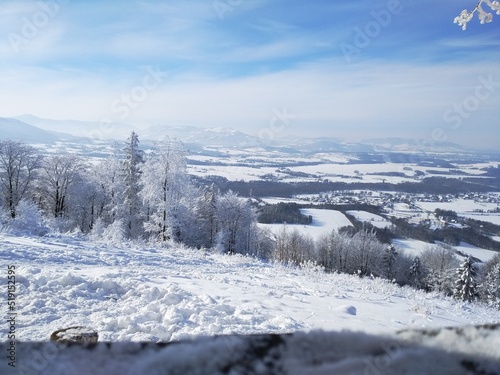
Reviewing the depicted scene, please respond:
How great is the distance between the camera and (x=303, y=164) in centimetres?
18888

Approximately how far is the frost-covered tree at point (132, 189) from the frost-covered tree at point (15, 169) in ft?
25.7

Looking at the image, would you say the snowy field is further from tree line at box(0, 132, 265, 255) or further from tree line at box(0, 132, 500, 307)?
tree line at box(0, 132, 265, 255)

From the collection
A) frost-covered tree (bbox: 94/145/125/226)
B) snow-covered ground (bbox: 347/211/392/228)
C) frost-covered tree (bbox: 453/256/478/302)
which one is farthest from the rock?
snow-covered ground (bbox: 347/211/392/228)

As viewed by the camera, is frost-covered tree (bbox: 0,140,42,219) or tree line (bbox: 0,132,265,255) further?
frost-covered tree (bbox: 0,140,42,219)

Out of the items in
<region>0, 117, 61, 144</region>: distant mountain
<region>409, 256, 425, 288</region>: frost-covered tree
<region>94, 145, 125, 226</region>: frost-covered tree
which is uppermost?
<region>0, 117, 61, 144</region>: distant mountain

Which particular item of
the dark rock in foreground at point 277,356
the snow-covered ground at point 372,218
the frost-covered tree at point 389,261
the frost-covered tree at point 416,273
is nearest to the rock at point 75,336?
the dark rock in foreground at point 277,356

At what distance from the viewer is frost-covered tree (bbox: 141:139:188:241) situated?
83.4 ft

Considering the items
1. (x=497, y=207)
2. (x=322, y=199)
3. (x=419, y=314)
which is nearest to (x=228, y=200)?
(x=419, y=314)

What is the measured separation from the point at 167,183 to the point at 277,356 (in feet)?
84.3

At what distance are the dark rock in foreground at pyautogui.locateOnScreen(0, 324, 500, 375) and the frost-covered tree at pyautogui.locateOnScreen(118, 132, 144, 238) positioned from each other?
33015 millimetres

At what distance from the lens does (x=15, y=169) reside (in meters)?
27.2

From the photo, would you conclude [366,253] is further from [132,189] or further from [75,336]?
[75,336]

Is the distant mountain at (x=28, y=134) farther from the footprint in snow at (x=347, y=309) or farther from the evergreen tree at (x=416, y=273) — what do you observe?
the footprint in snow at (x=347, y=309)

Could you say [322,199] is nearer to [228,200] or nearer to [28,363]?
[228,200]
